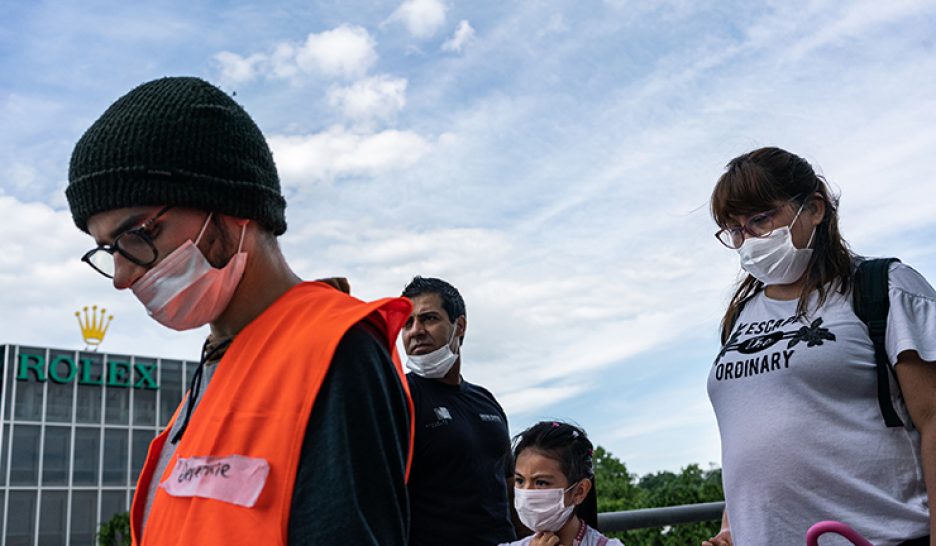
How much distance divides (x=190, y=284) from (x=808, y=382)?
1.77 metres

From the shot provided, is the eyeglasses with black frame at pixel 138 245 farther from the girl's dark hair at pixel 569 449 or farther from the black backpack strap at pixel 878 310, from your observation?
the girl's dark hair at pixel 569 449

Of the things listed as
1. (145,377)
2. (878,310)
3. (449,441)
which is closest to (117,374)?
(145,377)

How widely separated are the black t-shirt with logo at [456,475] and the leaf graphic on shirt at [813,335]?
1688 millimetres

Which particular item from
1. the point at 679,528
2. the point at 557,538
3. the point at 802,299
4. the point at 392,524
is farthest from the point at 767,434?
the point at 679,528

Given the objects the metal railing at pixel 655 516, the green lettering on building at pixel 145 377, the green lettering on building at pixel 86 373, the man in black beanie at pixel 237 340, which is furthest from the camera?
the green lettering on building at pixel 145 377

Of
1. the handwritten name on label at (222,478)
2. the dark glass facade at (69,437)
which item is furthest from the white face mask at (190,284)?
the dark glass facade at (69,437)

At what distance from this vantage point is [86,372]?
155ft

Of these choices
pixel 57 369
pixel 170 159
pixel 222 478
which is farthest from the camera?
pixel 57 369

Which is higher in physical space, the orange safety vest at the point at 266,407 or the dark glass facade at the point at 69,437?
the dark glass facade at the point at 69,437

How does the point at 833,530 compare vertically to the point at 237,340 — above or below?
below

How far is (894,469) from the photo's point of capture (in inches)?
102

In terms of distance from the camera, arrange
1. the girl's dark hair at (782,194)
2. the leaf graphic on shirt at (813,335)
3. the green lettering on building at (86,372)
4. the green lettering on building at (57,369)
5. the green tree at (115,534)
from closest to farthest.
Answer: the leaf graphic on shirt at (813,335) < the girl's dark hair at (782,194) < the green tree at (115,534) < the green lettering on building at (86,372) < the green lettering on building at (57,369)

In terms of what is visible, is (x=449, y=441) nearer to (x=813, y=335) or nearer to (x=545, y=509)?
(x=545, y=509)

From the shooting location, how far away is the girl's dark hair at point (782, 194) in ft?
9.74
